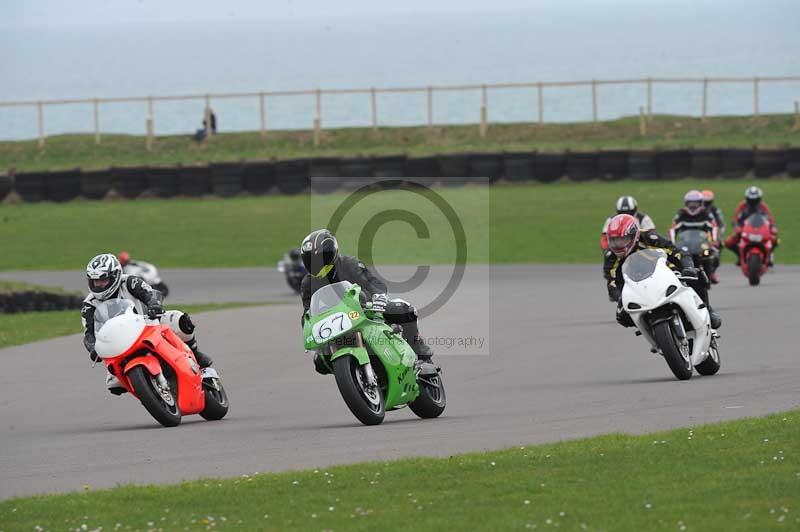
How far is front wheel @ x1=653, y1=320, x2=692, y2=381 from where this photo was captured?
13320 millimetres

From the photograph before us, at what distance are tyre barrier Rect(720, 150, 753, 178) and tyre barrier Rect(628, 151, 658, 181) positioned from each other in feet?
5.79

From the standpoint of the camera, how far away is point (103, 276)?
12.2 meters

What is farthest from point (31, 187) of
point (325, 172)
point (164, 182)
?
point (325, 172)

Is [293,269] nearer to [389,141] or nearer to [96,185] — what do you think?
[96,185]

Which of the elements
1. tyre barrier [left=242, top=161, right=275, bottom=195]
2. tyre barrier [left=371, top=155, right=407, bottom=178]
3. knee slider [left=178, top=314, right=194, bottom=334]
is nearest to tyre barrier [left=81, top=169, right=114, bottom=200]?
tyre barrier [left=242, top=161, right=275, bottom=195]

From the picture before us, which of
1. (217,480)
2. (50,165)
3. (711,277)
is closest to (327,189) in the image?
(50,165)

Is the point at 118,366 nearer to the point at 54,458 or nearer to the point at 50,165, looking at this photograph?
the point at 54,458

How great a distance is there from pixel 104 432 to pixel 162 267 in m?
22.9

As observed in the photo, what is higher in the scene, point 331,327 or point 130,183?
point 130,183

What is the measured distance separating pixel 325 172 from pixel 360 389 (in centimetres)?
3077

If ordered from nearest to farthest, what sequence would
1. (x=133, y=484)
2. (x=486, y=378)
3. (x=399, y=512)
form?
1. (x=399, y=512)
2. (x=133, y=484)
3. (x=486, y=378)

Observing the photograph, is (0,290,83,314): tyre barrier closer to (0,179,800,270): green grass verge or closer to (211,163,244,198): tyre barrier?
(0,179,800,270): green grass verge

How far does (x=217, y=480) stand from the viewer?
8992mm

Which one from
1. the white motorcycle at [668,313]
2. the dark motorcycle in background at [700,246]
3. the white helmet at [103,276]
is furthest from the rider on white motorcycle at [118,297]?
the dark motorcycle in background at [700,246]
